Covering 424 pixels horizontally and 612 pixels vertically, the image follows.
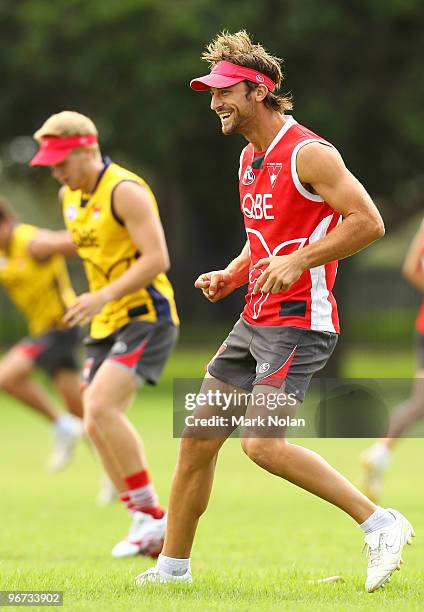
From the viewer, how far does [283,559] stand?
7.53 metres

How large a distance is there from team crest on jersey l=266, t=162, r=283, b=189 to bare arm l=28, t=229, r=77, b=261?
16.0 ft

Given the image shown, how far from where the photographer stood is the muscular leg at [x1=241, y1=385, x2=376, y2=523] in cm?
592

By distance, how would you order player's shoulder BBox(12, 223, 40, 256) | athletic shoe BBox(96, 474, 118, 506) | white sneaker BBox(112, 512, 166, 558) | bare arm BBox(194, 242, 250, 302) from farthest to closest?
player's shoulder BBox(12, 223, 40, 256), athletic shoe BBox(96, 474, 118, 506), white sneaker BBox(112, 512, 166, 558), bare arm BBox(194, 242, 250, 302)

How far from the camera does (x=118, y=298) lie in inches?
309

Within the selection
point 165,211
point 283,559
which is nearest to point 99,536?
point 283,559

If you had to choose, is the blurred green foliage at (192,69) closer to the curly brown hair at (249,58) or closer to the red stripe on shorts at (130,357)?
the red stripe on shorts at (130,357)

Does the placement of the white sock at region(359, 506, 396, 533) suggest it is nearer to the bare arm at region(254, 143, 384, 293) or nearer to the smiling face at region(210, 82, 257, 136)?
the bare arm at region(254, 143, 384, 293)

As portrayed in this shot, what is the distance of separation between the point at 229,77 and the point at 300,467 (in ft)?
6.24

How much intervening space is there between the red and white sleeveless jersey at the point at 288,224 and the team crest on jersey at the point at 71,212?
2313 mm

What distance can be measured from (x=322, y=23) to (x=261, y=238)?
17013mm

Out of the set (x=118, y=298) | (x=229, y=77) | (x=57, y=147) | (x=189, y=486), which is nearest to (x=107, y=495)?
(x=118, y=298)

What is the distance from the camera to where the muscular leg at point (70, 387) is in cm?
1266

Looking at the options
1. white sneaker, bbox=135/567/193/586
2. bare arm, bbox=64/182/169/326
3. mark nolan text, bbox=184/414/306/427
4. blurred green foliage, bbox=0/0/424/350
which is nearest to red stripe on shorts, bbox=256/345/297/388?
mark nolan text, bbox=184/414/306/427

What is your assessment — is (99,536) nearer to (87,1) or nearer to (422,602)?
(422,602)
